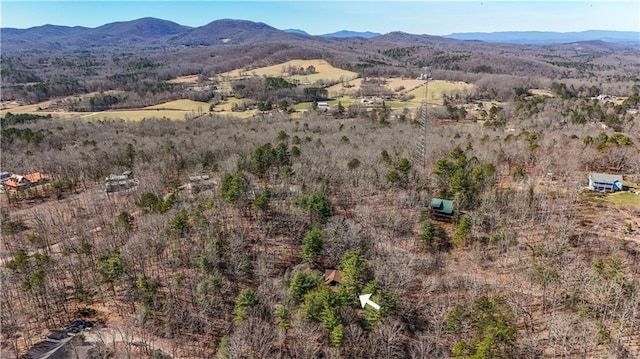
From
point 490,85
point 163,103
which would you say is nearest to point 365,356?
point 163,103

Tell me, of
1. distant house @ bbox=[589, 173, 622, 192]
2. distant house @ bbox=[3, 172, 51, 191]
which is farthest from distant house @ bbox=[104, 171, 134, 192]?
distant house @ bbox=[589, 173, 622, 192]

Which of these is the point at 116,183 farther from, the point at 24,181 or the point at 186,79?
the point at 186,79

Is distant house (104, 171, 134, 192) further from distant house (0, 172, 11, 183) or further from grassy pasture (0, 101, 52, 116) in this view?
grassy pasture (0, 101, 52, 116)

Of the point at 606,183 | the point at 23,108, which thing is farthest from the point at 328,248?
the point at 23,108

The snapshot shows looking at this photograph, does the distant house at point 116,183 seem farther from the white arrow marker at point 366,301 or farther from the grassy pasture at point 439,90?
the grassy pasture at point 439,90

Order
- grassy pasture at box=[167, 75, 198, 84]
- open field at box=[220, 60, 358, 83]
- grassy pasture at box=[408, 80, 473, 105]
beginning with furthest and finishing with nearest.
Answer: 1. grassy pasture at box=[167, 75, 198, 84]
2. open field at box=[220, 60, 358, 83]
3. grassy pasture at box=[408, 80, 473, 105]

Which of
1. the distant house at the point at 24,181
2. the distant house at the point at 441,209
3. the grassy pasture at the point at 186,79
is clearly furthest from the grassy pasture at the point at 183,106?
the distant house at the point at 441,209
